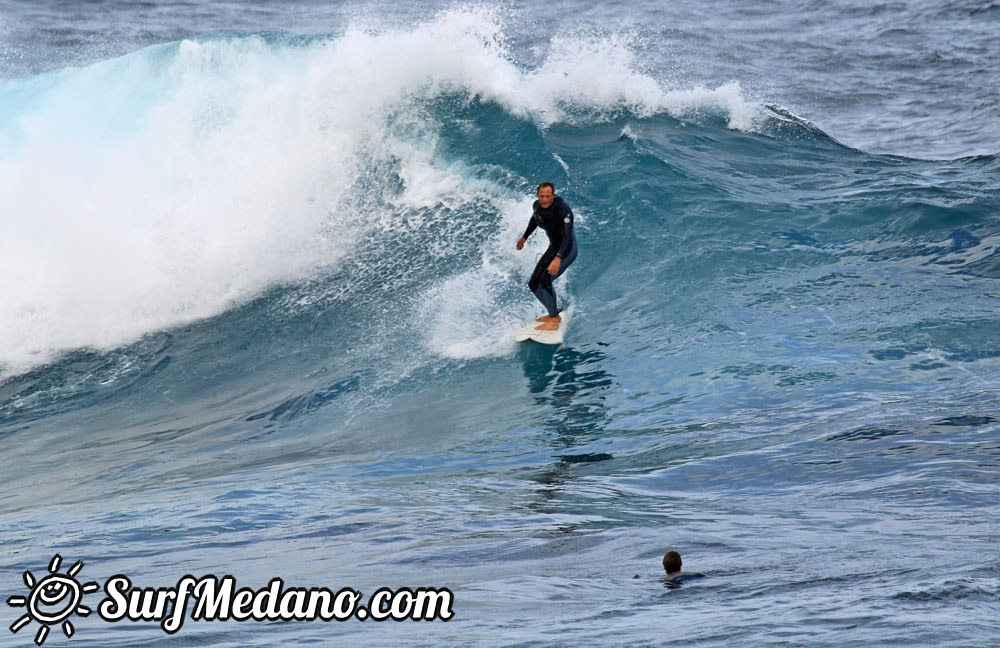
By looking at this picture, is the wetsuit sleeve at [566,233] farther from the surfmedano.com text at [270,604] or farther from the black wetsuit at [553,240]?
the surfmedano.com text at [270,604]

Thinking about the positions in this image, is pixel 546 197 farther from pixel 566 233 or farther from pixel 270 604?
pixel 270 604

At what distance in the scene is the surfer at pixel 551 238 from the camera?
10430mm

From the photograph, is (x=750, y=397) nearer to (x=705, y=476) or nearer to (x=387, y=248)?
(x=705, y=476)

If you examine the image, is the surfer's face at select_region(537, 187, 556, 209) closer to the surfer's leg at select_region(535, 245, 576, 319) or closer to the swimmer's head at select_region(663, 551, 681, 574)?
the surfer's leg at select_region(535, 245, 576, 319)

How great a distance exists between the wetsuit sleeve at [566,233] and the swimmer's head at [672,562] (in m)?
5.38

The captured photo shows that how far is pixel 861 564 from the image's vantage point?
5551 mm

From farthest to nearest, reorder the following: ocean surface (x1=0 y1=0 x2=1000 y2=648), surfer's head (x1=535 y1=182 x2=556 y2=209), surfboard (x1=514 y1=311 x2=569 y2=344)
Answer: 1. surfboard (x1=514 y1=311 x2=569 y2=344)
2. surfer's head (x1=535 y1=182 x2=556 y2=209)
3. ocean surface (x1=0 y1=0 x2=1000 y2=648)

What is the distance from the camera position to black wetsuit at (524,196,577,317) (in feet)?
34.5

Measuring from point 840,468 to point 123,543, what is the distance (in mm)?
5095

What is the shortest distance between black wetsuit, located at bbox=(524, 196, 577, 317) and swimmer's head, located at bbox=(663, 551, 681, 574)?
17.6 feet

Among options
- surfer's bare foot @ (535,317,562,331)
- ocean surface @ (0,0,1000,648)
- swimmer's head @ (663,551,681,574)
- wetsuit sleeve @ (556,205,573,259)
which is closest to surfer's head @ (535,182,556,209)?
wetsuit sleeve @ (556,205,573,259)

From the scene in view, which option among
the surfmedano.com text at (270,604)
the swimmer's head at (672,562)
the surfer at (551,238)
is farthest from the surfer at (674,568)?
the surfer at (551,238)

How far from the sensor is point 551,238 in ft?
35.3

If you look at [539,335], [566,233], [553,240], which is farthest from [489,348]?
[566,233]
